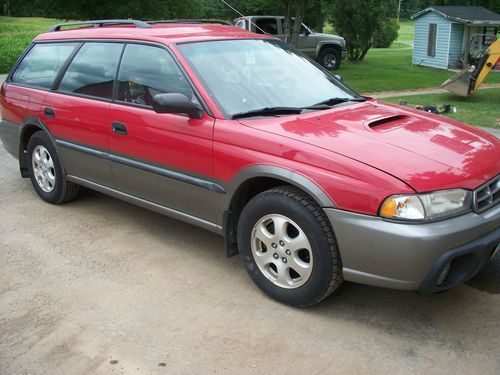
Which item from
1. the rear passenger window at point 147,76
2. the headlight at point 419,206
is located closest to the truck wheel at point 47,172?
the rear passenger window at point 147,76

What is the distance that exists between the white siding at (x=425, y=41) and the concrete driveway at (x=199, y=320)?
2322 centimetres

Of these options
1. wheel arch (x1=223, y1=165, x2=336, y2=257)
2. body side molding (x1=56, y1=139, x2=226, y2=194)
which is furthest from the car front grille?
body side molding (x1=56, y1=139, x2=226, y2=194)

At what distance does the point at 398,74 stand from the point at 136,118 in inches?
727

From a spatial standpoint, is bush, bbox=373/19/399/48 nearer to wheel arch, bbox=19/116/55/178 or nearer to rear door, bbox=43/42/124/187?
wheel arch, bbox=19/116/55/178

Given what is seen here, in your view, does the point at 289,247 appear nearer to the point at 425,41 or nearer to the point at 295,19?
the point at 295,19

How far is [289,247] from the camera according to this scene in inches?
132

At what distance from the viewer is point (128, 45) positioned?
4.43m

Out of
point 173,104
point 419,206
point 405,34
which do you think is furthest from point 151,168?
point 405,34

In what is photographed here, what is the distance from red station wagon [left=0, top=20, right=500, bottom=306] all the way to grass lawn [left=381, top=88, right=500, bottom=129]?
6212mm

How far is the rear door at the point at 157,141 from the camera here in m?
3.80

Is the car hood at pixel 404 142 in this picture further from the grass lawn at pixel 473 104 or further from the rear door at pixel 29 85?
the grass lawn at pixel 473 104

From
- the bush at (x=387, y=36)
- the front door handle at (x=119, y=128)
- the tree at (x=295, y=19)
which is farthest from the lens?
the bush at (x=387, y=36)

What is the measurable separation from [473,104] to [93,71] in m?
10.0

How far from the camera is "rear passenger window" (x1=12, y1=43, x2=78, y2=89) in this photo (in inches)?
202
